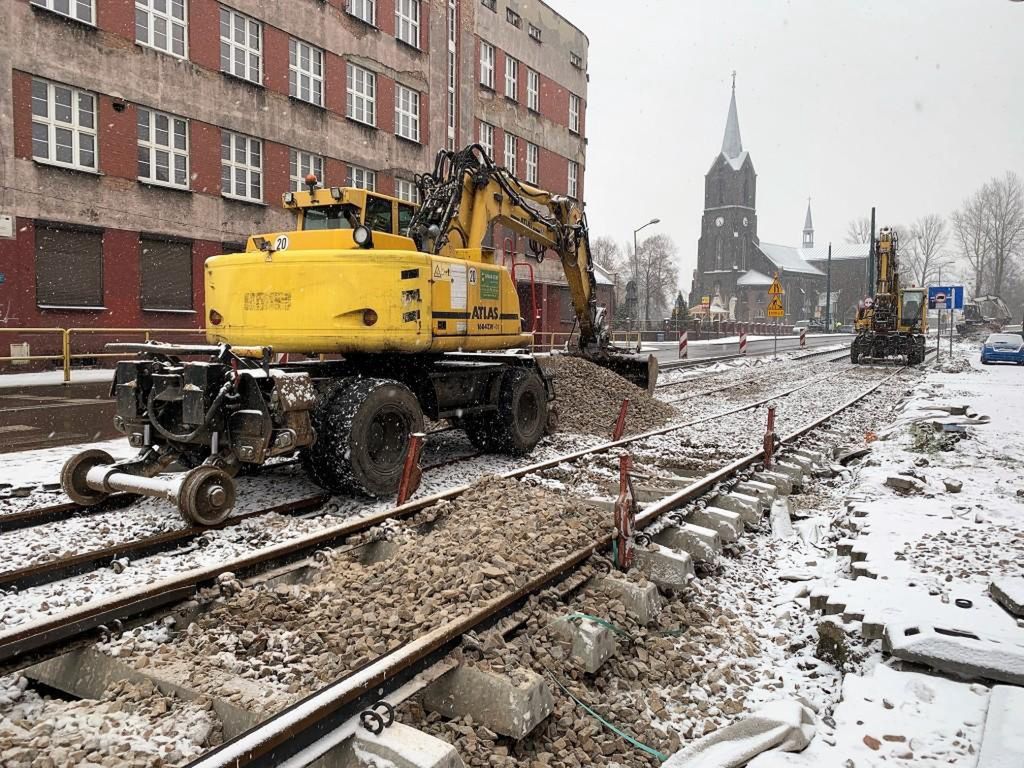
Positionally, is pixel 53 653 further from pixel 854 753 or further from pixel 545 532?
pixel 854 753

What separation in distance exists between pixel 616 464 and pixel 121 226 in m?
15.8

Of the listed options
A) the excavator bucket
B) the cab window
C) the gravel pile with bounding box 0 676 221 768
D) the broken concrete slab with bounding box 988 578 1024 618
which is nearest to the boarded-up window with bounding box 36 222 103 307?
the excavator bucket

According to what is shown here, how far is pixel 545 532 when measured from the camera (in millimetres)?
5203

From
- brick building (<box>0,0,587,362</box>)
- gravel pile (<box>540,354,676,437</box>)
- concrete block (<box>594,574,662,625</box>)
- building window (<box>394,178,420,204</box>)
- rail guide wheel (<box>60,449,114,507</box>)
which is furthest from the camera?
building window (<box>394,178,420,204</box>)

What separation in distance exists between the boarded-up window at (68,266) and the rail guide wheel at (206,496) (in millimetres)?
14626

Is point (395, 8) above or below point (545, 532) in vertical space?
above

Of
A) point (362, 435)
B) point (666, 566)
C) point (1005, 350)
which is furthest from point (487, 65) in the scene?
point (666, 566)

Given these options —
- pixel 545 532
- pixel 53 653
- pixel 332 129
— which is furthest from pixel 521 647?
pixel 332 129

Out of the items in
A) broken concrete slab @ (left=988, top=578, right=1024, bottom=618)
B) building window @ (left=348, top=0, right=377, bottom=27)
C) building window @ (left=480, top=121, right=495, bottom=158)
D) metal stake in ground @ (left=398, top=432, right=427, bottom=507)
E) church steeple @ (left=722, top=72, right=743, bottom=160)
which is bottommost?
broken concrete slab @ (left=988, top=578, right=1024, bottom=618)

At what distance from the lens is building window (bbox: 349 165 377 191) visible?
81.3ft

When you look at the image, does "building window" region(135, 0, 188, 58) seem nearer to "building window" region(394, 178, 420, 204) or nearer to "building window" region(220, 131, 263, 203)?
"building window" region(220, 131, 263, 203)

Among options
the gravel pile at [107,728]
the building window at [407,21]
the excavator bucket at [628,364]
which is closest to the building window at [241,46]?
the building window at [407,21]

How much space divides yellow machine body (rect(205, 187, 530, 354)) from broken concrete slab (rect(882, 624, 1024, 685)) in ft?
17.2

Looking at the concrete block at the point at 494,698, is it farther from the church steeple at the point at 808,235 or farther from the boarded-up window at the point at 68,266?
the church steeple at the point at 808,235
